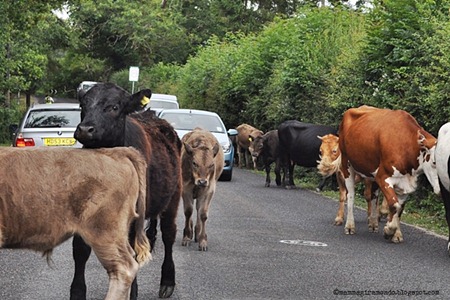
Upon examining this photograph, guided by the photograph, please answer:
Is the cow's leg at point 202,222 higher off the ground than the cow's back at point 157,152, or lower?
lower

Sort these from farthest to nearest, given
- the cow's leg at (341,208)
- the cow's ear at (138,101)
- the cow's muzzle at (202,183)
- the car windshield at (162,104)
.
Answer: the car windshield at (162,104) → the cow's leg at (341,208) → the cow's muzzle at (202,183) → the cow's ear at (138,101)

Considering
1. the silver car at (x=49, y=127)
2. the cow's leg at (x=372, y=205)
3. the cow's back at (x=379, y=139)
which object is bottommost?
the cow's leg at (x=372, y=205)

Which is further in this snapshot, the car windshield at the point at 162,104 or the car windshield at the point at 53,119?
the car windshield at the point at 162,104

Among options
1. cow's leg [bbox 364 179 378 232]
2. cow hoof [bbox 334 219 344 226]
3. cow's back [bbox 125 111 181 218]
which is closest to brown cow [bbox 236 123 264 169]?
cow's leg [bbox 364 179 378 232]

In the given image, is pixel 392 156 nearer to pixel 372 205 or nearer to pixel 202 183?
pixel 372 205

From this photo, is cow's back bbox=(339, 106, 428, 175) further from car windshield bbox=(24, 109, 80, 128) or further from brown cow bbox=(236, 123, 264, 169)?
brown cow bbox=(236, 123, 264, 169)

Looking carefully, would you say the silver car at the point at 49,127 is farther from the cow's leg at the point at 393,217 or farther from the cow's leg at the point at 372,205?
the cow's leg at the point at 393,217

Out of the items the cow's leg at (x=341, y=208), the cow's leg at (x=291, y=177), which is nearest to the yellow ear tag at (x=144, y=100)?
the cow's leg at (x=341, y=208)

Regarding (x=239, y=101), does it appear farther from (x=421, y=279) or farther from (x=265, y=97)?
(x=421, y=279)

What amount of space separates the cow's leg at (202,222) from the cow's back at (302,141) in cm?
1031

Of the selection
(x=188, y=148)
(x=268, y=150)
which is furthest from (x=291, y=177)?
(x=188, y=148)

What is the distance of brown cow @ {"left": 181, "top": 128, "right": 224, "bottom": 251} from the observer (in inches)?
483

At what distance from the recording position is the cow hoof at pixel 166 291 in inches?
346

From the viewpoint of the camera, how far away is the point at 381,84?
774 inches
